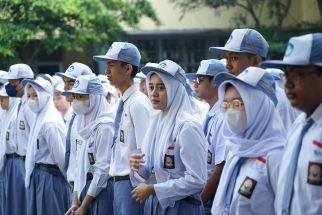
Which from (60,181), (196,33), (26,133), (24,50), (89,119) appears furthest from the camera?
(196,33)

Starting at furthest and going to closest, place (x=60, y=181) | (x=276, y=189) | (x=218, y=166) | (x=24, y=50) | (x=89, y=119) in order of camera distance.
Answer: (x=24, y=50), (x=60, y=181), (x=89, y=119), (x=218, y=166), (x=276, y=189)

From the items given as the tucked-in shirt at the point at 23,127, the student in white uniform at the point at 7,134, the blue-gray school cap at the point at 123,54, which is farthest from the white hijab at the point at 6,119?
the blue-gray school cap at the point at 123,54

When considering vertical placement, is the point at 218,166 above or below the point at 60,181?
above

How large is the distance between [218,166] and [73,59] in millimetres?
17917

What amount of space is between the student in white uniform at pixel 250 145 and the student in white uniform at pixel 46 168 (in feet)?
11.4

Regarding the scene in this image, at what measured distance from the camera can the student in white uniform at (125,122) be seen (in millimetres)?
6004

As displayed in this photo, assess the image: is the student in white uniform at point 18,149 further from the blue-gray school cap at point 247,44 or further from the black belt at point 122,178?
the blue-gray school cap at point 247,44

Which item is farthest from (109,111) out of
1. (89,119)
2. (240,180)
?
(240,180)

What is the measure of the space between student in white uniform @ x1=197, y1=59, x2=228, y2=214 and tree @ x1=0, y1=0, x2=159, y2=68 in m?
9.61

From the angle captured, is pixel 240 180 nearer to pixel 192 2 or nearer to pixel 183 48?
pixel 192 2

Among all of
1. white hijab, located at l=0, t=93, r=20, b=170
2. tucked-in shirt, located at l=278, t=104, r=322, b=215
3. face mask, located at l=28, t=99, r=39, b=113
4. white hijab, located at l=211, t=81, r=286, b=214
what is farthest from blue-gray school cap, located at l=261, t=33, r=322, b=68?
white hijab, located at l=0, t=93, r=20, b=170

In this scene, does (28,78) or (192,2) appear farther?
(192,2)

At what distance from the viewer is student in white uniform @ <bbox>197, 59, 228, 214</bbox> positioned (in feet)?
17.8

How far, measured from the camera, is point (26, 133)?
27.1 ft
